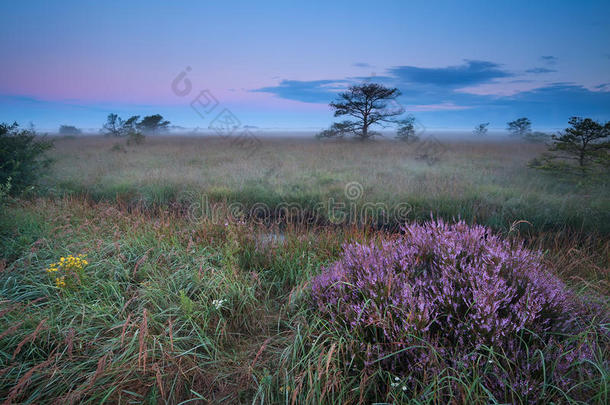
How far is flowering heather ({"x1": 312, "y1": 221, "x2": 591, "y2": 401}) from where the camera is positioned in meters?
2.15

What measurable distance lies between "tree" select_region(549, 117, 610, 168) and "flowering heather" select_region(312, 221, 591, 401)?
29.4ft

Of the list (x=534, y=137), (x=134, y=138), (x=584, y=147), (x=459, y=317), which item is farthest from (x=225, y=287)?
(x=134, y=138)

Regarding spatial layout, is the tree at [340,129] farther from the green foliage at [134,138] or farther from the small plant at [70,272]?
the small plant at [70,272]

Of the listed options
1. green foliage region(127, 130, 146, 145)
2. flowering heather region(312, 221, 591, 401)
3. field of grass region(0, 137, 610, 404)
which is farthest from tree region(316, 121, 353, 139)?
flowering heather region(312, 221, 591, 401)

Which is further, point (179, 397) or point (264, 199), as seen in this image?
point (264, 199)

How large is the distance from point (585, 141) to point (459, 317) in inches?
409

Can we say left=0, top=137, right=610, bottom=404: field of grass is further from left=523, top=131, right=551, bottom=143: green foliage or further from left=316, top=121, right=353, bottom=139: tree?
left=316, top=121, right=353, bottom=139: tree

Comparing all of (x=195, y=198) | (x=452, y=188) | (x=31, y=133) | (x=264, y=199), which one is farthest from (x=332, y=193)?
(x=31, y=133)

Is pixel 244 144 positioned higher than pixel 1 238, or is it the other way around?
pixel 244 144

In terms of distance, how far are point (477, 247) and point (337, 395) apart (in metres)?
1.91

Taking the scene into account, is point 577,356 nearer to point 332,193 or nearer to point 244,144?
point 332,193

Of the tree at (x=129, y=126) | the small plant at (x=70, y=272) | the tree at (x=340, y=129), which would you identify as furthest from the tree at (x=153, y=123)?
the small plant at (x=70, y=272)

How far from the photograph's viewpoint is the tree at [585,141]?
9188 millimetres

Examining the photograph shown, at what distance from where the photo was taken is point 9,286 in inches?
157
